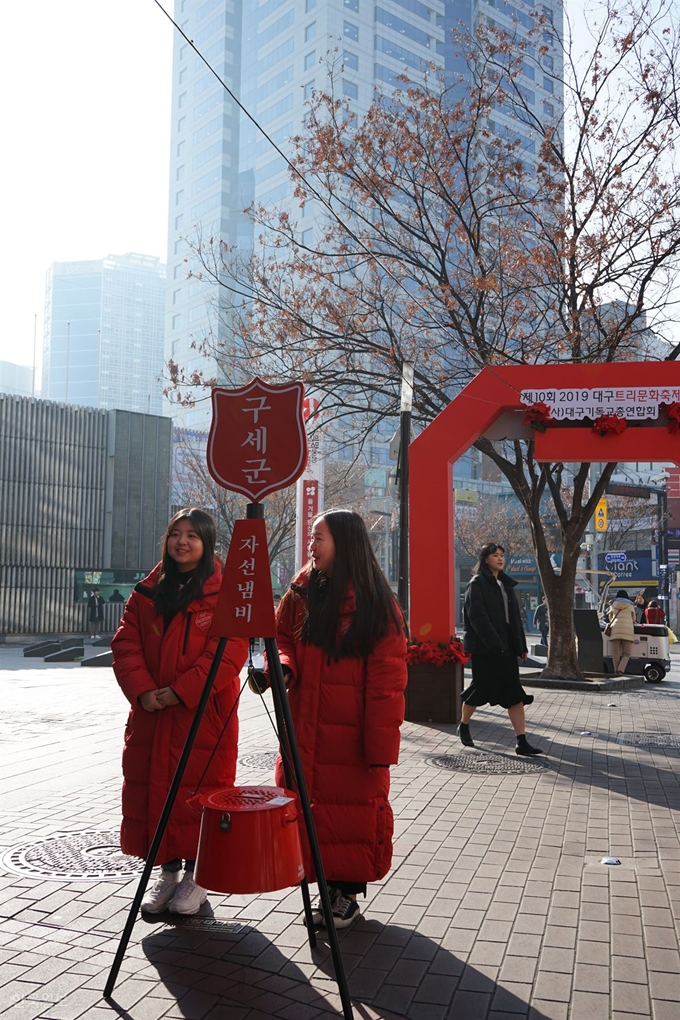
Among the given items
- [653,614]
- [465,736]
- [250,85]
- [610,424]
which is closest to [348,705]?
[465,736]

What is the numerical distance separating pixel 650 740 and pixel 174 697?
7.66 meters

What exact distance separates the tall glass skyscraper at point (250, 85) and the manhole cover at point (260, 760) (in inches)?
3215

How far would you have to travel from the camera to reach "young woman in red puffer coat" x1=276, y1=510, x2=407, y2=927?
4.13 metres

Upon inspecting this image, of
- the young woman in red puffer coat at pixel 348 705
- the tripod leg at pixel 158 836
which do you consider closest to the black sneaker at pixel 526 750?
the young woman in red puffer coat at pixel 348 705

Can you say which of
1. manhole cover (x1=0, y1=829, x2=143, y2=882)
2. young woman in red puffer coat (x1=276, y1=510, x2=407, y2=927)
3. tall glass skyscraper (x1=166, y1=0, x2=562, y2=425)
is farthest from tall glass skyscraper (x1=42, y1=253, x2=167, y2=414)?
young woman in red puffer coat (x1=276, y1=510, x2=407, y2=927)

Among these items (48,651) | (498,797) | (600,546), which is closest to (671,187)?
(498,797)

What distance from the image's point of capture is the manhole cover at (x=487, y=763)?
328 inches

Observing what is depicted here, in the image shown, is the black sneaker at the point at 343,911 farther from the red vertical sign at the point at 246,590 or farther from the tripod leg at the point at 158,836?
the red vertical sign at the point at 246,590

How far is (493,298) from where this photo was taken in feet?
58.4

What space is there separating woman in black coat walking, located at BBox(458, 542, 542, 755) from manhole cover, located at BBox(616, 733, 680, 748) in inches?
68.7

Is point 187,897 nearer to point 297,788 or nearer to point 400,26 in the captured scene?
point 297,788

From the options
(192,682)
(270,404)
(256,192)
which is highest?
(256,192)

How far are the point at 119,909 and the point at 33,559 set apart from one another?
107 ft

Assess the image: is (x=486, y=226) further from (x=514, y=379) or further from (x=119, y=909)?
(x=119, y=909)
